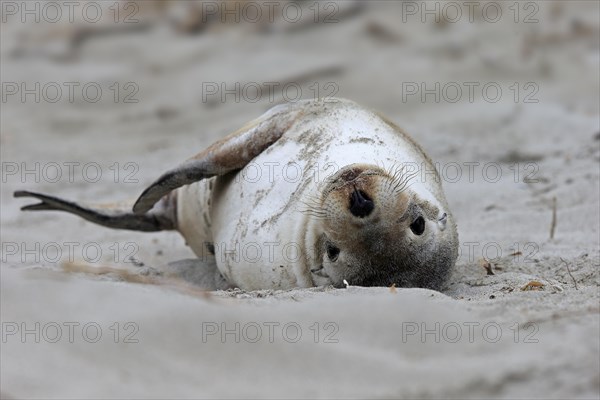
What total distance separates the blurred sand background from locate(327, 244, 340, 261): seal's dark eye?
0.14 meters

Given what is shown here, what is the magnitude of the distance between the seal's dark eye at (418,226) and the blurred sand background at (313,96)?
35cm

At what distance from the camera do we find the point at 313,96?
26.8 ft

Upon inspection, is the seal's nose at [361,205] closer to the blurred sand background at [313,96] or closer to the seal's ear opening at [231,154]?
the blurred sand background at [313,96]

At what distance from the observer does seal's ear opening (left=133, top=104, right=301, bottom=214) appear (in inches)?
180

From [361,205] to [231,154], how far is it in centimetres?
116

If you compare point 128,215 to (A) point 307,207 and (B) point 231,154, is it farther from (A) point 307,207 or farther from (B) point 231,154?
(A) point 307,207

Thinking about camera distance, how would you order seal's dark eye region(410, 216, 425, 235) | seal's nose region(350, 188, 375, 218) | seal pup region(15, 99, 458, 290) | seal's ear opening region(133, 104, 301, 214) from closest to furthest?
seal's nose region(350, 188, 375, 218) < seal pup region(15, 99, 458, 290) < seal's dark eye region(410, 216, 425, 235) < seal's ear opening region(133, 104, 301, 214)

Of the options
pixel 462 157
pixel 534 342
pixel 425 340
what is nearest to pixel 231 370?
pixel 425 340

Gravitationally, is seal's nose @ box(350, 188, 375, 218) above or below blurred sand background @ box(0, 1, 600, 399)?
above

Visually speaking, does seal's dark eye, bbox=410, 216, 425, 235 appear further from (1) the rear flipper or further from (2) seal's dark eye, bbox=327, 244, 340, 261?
(1) the rear flipper

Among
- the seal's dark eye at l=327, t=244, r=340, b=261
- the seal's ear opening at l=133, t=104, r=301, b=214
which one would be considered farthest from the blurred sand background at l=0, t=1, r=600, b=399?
the seal's ear opening at l=133, t=104, r=301, b=214

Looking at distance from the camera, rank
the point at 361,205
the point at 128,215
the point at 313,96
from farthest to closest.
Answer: the point at 313,96 → the point at 128,215 → the point at 361,205

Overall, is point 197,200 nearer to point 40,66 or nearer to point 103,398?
point 103,398

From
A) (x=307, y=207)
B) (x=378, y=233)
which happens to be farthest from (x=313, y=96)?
(x=378, y=233)
